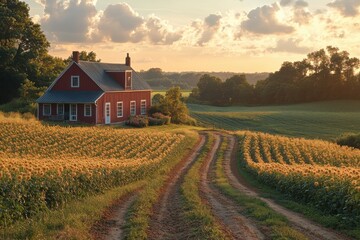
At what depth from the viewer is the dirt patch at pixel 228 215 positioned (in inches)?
445

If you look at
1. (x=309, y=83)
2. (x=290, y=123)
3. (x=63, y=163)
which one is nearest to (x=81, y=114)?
(x=63, y=163)

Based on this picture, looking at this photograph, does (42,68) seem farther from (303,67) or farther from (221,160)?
(303,67)

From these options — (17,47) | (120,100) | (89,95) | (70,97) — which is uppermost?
(17,47)

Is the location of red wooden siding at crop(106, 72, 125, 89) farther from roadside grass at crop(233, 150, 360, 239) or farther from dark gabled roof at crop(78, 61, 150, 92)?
roadside grass at crop(233, 150, 360, 239)

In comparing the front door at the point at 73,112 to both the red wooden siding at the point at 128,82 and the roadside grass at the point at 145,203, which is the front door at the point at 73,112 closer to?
the red wooden siding at the point at 128,82

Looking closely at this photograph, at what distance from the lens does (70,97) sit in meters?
50.7

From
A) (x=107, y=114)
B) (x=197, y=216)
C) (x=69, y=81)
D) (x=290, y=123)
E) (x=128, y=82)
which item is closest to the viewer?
(x=197, y=216)

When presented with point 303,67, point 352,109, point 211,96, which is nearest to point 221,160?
point 352,109

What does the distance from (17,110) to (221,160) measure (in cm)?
3043

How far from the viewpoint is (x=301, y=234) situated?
1109 centimetres

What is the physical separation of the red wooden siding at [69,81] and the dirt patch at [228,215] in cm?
3118

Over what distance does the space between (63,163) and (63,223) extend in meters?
7.52

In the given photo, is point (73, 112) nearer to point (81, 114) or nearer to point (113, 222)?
point (81, 114)

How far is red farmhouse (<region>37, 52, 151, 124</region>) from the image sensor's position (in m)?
49.8
